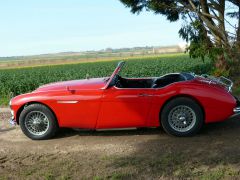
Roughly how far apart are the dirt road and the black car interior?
0.90m

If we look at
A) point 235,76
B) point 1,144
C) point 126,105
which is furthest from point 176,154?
point 235,76

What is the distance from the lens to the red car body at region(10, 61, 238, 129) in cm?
674

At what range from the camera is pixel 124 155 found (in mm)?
5867

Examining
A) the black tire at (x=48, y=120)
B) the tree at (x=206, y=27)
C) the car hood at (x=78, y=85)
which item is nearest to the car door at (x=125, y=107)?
the car hood at (x=78, y=85)

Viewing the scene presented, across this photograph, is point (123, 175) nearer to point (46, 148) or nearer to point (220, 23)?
point (46, 148)

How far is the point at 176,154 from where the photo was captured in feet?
18.8

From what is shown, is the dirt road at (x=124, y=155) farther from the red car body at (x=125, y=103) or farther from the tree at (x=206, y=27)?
the tree at (x=206, y=27)

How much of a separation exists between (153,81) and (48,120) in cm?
216

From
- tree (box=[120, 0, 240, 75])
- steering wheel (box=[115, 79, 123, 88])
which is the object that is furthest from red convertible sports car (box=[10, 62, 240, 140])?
tree (box=[120, 0, 240, 75])

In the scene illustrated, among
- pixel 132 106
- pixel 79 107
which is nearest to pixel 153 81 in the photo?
pixel 132 106

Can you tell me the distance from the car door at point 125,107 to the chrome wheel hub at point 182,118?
0.43 m

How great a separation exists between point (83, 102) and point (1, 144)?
1635 mm

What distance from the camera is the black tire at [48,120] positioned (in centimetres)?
704

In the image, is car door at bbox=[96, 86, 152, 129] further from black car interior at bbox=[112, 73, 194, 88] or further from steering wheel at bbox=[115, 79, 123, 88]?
black car interior at bbox=[112, 73, 194, 88]
